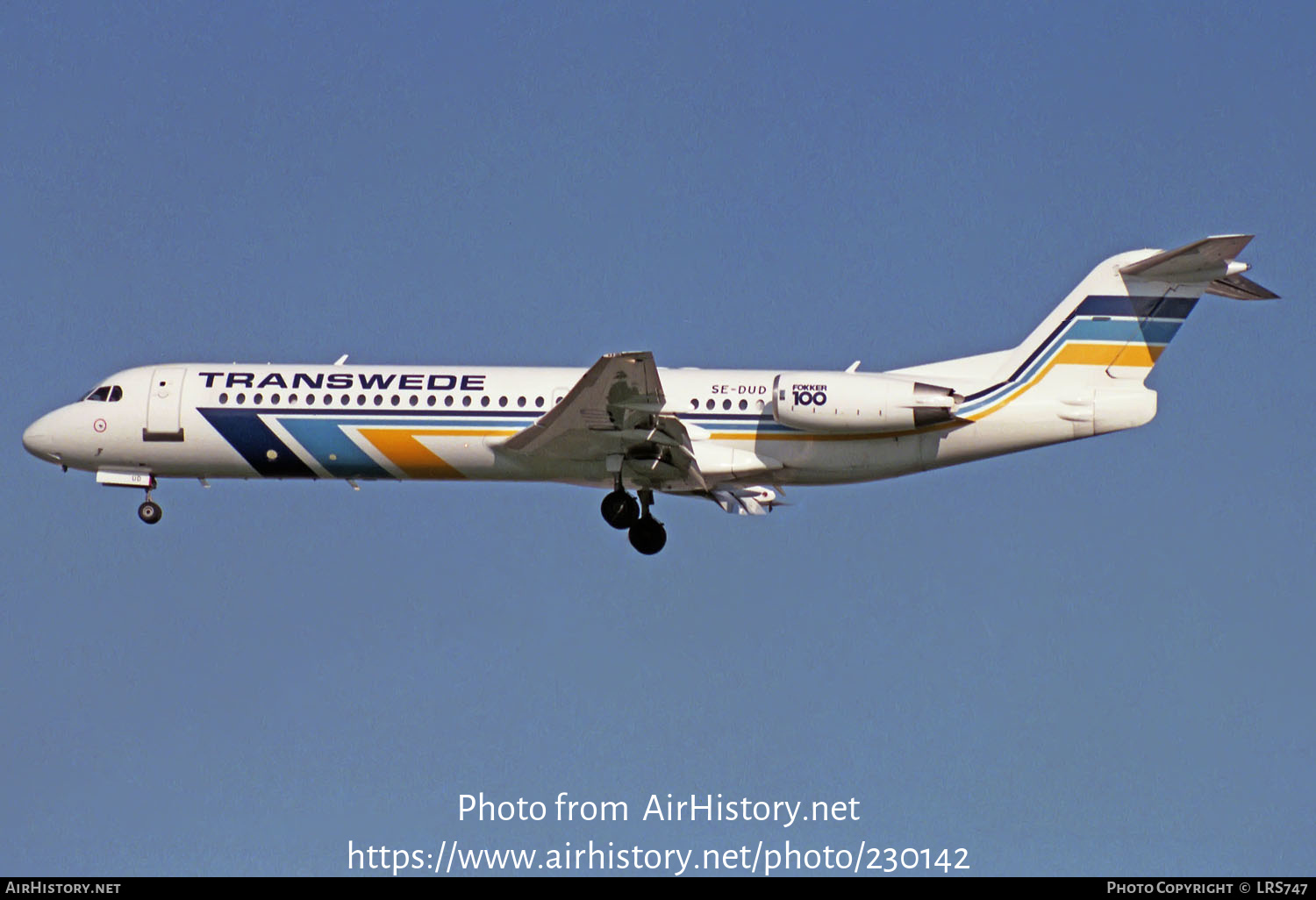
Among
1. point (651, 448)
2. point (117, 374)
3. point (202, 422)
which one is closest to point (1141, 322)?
point (651, 448)

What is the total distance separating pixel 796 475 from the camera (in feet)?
88.6

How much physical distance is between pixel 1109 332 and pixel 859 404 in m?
4.44

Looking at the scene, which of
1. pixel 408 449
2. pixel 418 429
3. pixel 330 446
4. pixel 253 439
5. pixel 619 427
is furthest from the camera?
pixel 253 439

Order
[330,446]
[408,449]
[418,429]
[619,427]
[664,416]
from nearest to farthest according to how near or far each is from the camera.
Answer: [664,416] < [619,427] < [418,429] < [408,449] < [330,446]

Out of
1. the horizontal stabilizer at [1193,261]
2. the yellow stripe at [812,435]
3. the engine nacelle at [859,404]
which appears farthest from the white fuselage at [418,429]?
the horizontal stabilizer at [1193,261]

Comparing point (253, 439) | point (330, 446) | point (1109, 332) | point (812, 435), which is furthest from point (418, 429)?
point (1109, 332)

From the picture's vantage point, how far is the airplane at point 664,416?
84.6ft

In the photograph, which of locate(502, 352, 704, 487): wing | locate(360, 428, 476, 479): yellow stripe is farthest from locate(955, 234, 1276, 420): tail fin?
locate(360, 428, 476, 479): yellow stripe

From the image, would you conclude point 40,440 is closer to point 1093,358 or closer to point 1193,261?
point 1093,358

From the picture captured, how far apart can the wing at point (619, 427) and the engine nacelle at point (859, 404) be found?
186 cm

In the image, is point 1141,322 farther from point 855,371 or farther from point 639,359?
point 639,359

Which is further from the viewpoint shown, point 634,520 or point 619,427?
point 634,520

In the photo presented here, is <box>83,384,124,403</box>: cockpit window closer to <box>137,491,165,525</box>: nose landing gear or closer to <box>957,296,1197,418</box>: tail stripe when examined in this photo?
<box>137,491,165,525</box>: nose landing gear

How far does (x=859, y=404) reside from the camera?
25.5 m
